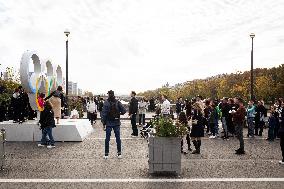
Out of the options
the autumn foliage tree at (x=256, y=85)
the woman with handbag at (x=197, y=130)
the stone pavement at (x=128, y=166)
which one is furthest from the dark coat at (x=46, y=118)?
the autumn foliage tree at (x=256, y=85)

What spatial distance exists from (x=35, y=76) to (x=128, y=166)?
8.93 m

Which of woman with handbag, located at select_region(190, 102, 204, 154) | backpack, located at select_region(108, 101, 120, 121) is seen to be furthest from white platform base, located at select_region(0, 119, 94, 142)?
woman with handbag, located at select_region(190, 102, 204, 154)

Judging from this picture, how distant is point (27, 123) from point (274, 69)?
94048 millimetres

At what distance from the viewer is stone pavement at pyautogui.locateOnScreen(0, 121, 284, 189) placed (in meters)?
8.88

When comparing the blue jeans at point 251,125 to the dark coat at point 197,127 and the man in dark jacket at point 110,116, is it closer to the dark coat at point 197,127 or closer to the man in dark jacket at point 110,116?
the dark coat at point 197,127

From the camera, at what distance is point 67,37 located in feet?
93.8

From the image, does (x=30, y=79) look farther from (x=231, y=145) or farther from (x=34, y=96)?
(x=231, y=145)

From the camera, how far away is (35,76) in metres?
18.5

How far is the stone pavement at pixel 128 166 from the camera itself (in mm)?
8883

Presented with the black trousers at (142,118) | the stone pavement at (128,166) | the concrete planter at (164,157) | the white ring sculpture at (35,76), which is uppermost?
the white ring sculpture at (35,76)

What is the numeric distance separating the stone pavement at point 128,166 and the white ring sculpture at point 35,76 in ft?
9.25

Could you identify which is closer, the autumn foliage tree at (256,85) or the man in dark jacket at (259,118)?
the man in dark jacket at (259,118)

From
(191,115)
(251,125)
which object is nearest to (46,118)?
(191,115)

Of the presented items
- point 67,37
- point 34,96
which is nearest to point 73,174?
point 34,96
